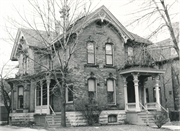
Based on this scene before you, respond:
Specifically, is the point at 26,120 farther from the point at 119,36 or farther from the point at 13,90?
the point at 119,36

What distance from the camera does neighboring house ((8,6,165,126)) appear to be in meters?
21.4

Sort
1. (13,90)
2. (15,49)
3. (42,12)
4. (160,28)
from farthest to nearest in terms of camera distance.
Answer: (15,49)
(13,90)
(42,12)
(160,28)

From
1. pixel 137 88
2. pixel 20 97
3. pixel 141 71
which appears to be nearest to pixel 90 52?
pixel 141 71

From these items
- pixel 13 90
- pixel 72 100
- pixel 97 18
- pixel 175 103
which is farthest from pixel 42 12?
pixel 175 103

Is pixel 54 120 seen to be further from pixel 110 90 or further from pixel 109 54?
pixel 109 54

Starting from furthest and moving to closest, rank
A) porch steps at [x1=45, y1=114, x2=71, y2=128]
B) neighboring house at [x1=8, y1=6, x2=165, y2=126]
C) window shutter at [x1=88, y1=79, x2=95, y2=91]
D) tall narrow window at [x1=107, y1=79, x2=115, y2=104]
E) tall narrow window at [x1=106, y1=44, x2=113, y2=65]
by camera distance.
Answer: tall narrow window at [x1=106, y1=44, x2=113, y2=65] → tall narrow window at [x1=107, y1=79, x2=115, y2=104] → window shutter at [x1=88, y1=79, x2=95, y2=91] → neighboring house at [x1=8, y1=6, x2=165, y2=126] → porch steps at [x1=45, y1=114, x2=71, y2=128]

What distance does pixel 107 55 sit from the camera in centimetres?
2344

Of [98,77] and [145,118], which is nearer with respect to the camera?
[145,118]

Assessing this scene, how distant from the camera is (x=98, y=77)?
22.4m

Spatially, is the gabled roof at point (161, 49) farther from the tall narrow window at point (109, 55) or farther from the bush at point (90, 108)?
the bush at point (90, 108)

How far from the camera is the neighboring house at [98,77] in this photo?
2139 cm

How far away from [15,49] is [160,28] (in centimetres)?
1955

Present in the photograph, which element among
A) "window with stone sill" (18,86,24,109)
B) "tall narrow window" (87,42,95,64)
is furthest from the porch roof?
"window with stone sill" (18,86,24,109)

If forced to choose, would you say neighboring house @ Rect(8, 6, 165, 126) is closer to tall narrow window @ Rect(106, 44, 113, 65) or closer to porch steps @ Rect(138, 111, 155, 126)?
tall narrow window @ Rect(106, 44, 113, 65)
